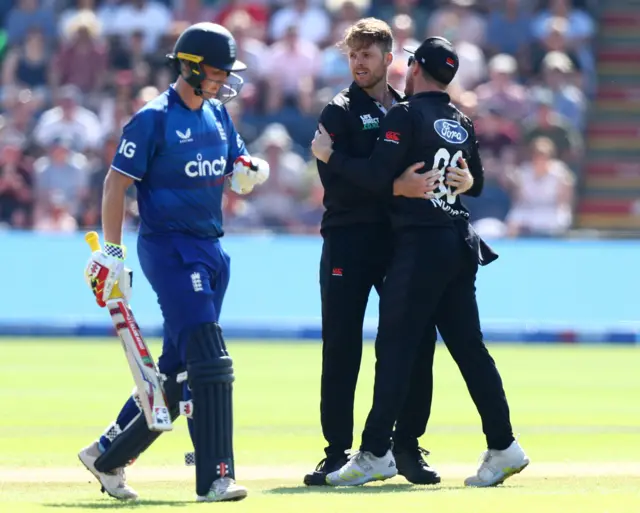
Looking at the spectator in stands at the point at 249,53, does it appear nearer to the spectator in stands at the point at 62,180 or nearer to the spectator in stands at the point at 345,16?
the spectator in stands at the point at 345,16

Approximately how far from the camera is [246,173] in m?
7.84

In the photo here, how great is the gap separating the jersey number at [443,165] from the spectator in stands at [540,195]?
35.2 ft

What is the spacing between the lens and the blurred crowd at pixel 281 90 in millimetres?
19109

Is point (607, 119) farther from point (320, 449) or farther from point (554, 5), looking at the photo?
point (320, 449)

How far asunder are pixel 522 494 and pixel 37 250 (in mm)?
10937

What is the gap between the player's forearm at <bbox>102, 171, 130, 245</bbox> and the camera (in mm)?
7457

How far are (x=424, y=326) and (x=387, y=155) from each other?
0.90 m

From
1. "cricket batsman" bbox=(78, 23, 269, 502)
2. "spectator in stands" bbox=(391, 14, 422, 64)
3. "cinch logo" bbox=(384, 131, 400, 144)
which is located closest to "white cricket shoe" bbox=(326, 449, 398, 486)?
"cricket batsman" bbox=(78, 23, 269, 502)

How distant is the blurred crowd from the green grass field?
109 inches

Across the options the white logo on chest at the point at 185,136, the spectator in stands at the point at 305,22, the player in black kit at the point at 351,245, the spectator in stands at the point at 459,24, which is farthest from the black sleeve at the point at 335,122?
the spectator in stands at the point at 305,22

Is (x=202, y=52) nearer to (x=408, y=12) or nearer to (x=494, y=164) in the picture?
(x=494, y=164)

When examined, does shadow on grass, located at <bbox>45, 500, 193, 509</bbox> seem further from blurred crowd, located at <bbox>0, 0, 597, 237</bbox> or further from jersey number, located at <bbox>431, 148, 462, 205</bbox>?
blurred crowd, located at <bbox>0, 0, 597, 237</bbox>

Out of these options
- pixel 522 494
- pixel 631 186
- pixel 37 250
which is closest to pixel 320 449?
pixel 522 494

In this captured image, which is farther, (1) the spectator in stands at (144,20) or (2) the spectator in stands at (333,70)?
(1) the spectator in stands at (144,20)
